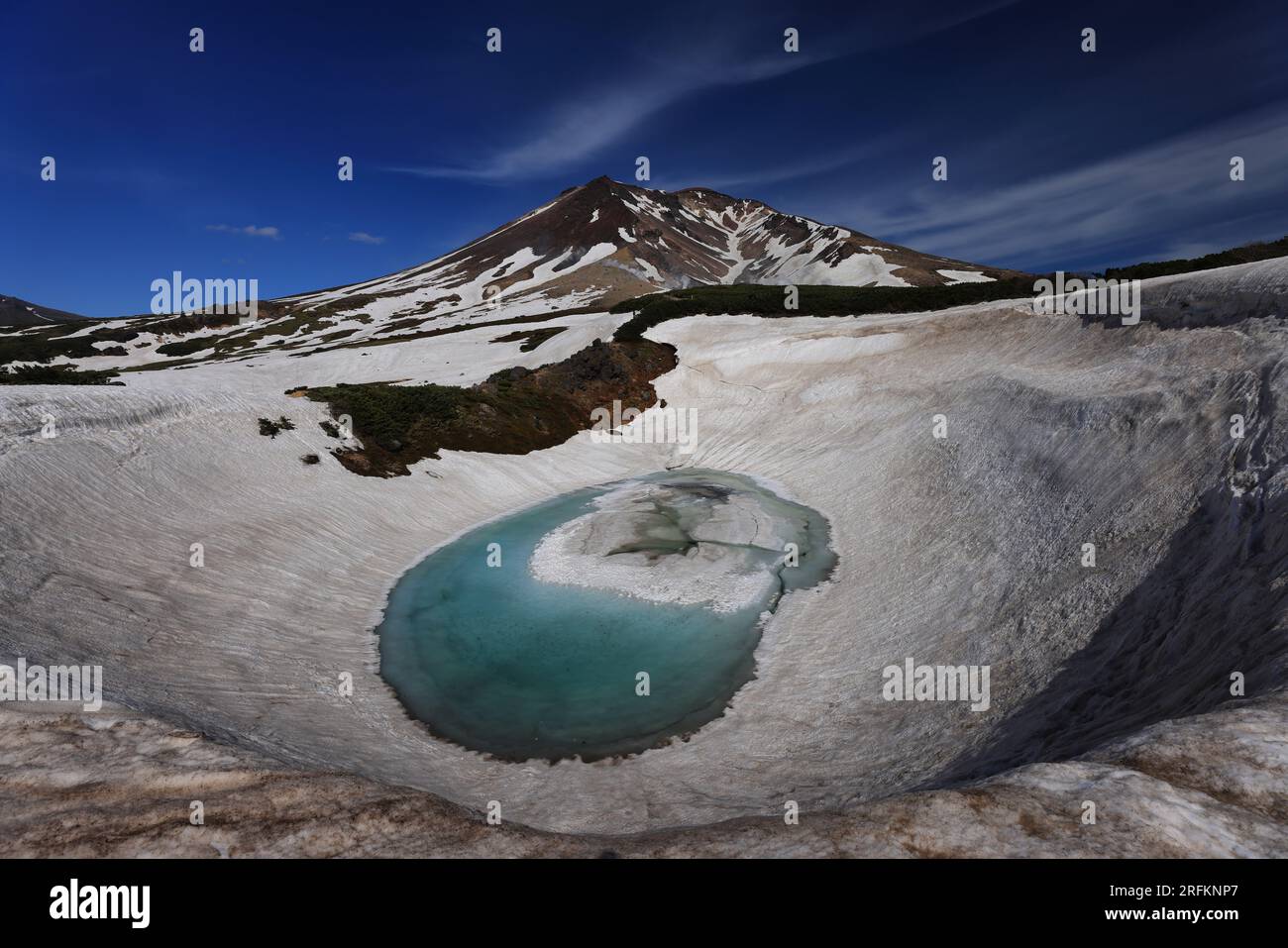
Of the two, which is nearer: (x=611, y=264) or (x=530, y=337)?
(x=530, y=337)

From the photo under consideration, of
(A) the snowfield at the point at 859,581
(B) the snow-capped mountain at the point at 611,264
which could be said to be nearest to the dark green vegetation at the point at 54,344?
(B) the snow-capped mountain at the point at 611,264

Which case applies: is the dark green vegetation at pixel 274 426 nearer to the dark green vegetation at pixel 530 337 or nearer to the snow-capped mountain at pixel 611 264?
the dark green vegetation at pixel 530 337

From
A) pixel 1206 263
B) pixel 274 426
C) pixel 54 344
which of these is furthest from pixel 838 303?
pixel 54 344

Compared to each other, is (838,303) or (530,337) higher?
(530,337)

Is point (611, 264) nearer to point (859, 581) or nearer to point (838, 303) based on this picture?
point (838, 303)

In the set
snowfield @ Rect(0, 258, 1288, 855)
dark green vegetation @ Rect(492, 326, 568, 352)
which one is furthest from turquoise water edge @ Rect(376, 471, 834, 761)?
dark green vegetation @ Rect(492, 326, 568, 352)
